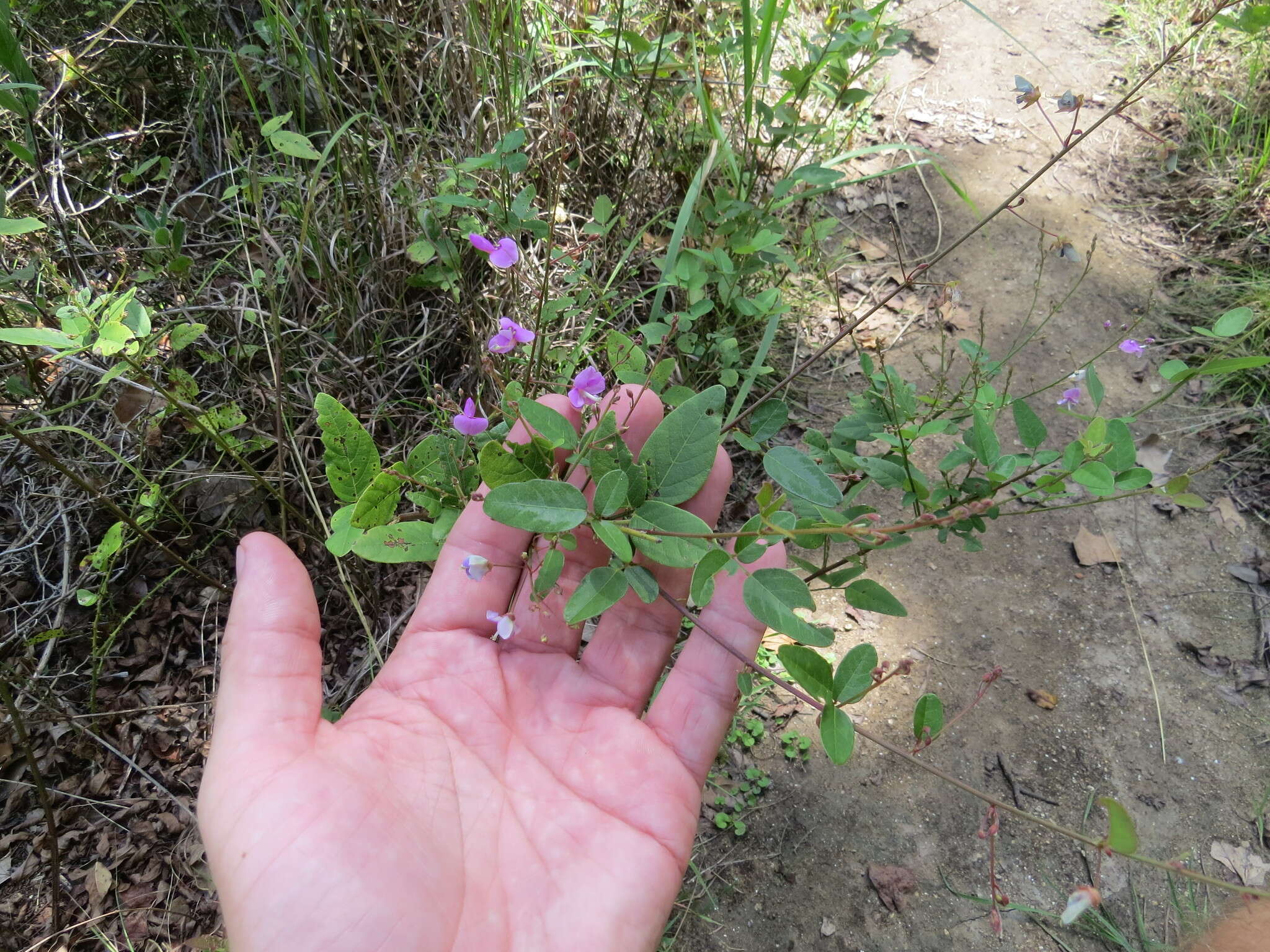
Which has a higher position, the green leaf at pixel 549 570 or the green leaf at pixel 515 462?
the green leaf at pixel 515 462

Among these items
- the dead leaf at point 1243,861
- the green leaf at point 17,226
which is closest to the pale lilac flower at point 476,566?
the green leaf at point 17,226

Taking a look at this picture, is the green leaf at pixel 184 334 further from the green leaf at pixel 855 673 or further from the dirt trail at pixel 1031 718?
the dirt trail at pixel 1031 718

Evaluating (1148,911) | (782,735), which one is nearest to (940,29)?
(782,735)

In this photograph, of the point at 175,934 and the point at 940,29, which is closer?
the point at 175,934

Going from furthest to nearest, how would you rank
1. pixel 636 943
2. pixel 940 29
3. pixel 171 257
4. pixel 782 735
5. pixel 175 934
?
1. pixel 940 29
2. pixel 782 735
3. pixel 171 257
4. pixel 175 934
5. pixel 636 943

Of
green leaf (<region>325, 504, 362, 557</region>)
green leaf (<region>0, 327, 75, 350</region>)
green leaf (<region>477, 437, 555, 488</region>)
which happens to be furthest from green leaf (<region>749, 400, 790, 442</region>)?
green leaf (<region>0, 327, 75, 350</region>)

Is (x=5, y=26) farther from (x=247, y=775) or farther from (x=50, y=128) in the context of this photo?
(x=247, y=775)
